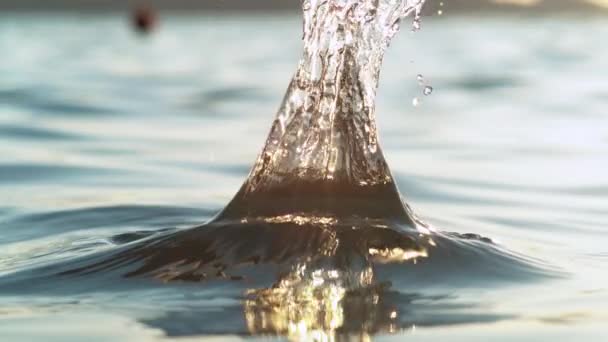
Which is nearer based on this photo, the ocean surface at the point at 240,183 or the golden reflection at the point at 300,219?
the ocean surface at the point at 240,183

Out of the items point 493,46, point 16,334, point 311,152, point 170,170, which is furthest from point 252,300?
point 493,46

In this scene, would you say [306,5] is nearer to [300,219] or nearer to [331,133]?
[331,133]

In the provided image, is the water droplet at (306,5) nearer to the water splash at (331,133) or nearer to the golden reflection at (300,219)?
the water splash at (331,133)

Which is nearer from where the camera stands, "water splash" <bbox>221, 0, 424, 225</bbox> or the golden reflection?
the golden reflection

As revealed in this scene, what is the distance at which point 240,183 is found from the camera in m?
7.37

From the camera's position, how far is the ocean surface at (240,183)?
147 inches

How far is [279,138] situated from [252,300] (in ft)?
3.68

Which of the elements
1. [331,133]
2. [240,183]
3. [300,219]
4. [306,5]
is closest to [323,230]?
[300,219]

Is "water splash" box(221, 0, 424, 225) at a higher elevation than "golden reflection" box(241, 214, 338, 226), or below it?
higher

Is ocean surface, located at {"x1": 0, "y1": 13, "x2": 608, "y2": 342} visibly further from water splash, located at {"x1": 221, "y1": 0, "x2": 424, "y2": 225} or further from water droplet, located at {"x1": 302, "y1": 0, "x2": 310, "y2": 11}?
water droplet, located at {"x1": 302, "y1": 0, "x2": 310, "y2": 11}

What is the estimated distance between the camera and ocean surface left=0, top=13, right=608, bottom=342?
3.74 metres

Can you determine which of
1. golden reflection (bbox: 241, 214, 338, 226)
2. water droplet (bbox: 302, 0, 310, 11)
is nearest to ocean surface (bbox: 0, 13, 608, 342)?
golden reflection (bbox: 241, 214, 338, 226)

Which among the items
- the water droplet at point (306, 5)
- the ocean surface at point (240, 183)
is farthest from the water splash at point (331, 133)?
the ocean surface at point (240, 183)

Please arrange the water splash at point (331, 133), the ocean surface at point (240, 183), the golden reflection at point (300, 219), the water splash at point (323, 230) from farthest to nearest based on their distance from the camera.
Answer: the water splash at point (331, 133) < the golden reflection at point (300, 219) < the water splash at point (323, 230) < the ocean surface at point (240, 183)
